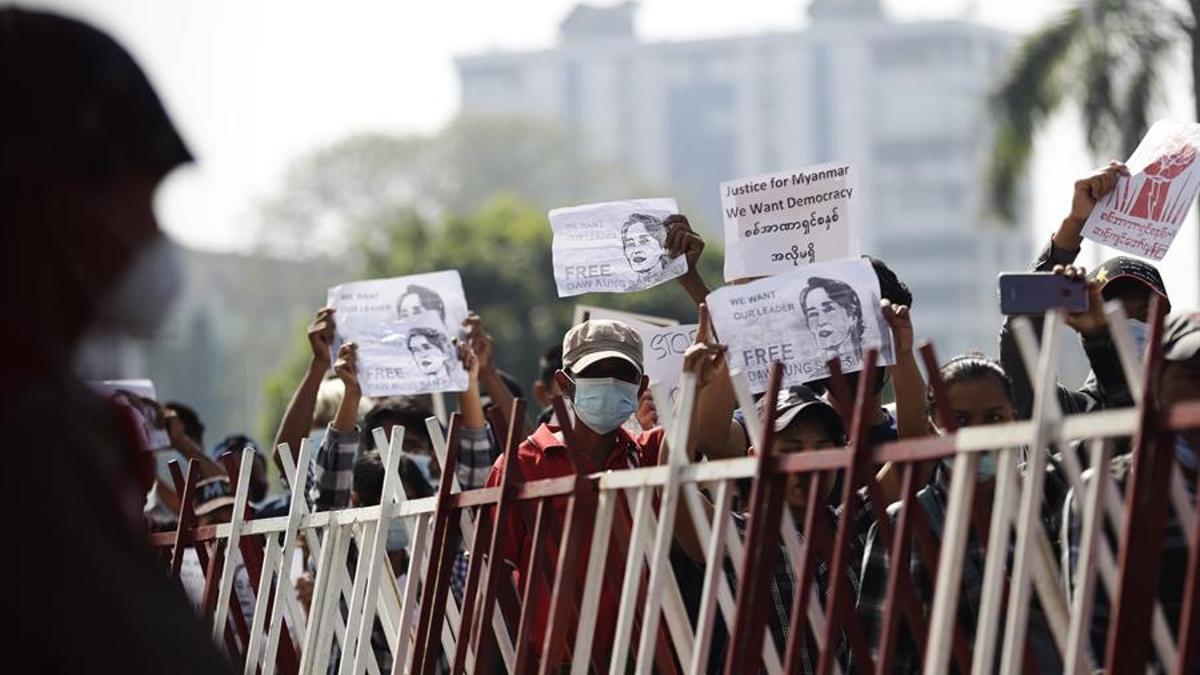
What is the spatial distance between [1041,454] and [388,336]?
4.32 meters

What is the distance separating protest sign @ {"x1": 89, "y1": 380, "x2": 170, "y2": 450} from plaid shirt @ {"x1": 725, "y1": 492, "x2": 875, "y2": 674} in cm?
329

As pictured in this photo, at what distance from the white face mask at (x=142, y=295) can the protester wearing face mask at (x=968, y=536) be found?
6.39 feet

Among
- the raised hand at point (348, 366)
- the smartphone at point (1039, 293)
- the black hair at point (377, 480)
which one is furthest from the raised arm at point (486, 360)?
the smartphone at point (1039, 293)

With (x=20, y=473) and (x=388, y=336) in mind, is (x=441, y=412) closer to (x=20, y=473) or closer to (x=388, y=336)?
(x=388, y=336)

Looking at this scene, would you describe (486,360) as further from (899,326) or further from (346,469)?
(899,326)

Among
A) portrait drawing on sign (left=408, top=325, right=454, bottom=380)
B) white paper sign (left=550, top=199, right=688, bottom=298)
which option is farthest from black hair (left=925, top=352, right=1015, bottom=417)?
portrait drawing on sign (left=408, top=325, right=454, bottom=380)

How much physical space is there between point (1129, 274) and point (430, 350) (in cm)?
289

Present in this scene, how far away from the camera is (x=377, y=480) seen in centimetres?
741

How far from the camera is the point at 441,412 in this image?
8.92m

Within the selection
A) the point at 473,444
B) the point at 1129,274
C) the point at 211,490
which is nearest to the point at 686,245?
the point at 473,444

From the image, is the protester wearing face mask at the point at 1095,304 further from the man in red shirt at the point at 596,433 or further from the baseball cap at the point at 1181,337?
the man in red shirt at the point at 596,433

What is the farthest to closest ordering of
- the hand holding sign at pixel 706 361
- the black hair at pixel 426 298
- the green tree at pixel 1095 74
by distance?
the green tree at pixel 1095 74
the black hair at pixel 426 298
the hand holding sign at pixel 706 361

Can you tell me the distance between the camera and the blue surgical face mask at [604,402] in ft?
19.8

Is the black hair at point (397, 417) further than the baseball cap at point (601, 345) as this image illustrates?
Yes
